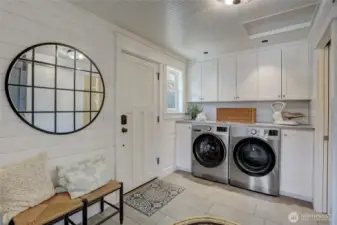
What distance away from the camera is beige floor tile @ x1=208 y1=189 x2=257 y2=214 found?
92.4 inches

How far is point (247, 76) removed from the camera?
332cm

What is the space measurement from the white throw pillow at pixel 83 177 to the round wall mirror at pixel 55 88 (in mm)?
378

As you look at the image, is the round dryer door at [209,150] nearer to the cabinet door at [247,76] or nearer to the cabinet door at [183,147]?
the cabinet door at [183,147]

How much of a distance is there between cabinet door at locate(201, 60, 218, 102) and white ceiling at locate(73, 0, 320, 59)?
0.66 metres

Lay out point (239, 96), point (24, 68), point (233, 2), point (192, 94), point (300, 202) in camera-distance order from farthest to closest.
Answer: point (192, 94) < point (239, 96) < point (300, 202) < point (233, 2) < point (24, 68)

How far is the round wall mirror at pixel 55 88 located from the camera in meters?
1.55

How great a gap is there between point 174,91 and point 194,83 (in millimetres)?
483

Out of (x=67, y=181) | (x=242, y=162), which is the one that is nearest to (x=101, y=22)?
(x=67, y=181)

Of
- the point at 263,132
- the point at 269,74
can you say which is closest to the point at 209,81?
the point at 269,74

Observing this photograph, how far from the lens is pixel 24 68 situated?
1.57 m

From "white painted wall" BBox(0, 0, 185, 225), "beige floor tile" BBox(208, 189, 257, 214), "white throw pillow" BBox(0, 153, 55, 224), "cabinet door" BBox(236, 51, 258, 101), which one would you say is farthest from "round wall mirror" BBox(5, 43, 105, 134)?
"cabinet door" BBox(236, 51, 258, 101)

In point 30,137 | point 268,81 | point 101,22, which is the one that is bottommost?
point 30,137

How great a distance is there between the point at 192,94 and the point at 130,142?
6.13 feet

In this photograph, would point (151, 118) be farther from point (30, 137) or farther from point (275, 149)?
point (275, 149)
